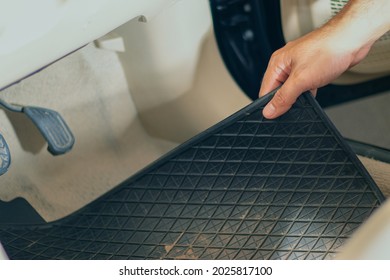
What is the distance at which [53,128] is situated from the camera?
0.95 meters

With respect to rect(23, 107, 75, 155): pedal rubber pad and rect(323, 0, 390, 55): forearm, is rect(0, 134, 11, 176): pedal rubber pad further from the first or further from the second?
rect(323, 0, 390, 55): forearm

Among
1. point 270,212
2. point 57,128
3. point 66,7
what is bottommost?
point 270,212

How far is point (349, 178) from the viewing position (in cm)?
82

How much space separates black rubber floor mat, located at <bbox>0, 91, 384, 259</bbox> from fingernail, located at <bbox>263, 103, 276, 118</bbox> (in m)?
0.01

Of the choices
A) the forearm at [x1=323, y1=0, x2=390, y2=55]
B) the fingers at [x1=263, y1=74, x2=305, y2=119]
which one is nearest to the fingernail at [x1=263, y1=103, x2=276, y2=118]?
the fingers at [x1=263, y1=74, x2=305, y2=119]

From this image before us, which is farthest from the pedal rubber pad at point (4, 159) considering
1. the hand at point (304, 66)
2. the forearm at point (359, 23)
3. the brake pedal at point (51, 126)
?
the forearm at point (359, 23)

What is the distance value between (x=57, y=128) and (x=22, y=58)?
9.1 inches

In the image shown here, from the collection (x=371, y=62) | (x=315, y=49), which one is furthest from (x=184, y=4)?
(x=371, y=62)

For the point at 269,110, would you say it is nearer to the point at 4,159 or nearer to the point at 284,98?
the point at 284,98

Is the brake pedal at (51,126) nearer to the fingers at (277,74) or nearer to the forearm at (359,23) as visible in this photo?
the fingers at (277,74)

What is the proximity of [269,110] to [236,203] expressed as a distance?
13 centimetres

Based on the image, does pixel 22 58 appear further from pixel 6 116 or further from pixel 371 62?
pixel 371 62

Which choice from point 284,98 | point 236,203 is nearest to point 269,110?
point 284,98

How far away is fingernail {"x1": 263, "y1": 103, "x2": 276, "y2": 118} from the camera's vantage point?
84 centimetres
